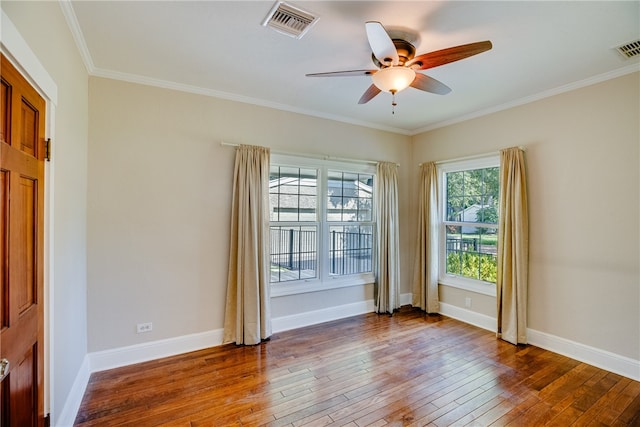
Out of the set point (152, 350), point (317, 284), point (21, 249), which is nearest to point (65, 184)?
point (21, 249)

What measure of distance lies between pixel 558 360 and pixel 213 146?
13.6 ft

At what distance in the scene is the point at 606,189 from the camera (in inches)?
113

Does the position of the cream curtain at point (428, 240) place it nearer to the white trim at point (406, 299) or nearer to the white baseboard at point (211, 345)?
the white trim at point (406, 299)

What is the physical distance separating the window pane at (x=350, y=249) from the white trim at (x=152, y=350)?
1720 millimetres

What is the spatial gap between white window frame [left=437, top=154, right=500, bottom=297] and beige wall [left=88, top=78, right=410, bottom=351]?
2370 mm

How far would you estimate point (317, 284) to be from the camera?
160 inches

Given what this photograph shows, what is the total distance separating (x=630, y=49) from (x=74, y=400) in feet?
16.2

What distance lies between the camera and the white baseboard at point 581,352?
273 centimetres

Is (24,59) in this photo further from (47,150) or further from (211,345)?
(211,345)

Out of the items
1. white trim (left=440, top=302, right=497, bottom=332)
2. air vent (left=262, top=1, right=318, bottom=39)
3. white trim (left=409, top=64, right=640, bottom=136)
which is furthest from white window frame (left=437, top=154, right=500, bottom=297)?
air vent (left=262, top=1, right=318, bottom=39)

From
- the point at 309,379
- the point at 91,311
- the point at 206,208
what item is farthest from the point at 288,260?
the point at 91,311

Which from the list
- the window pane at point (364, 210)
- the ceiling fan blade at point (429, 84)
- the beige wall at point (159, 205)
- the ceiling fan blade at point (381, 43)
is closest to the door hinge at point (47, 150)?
the beige wall at point (159, 205)

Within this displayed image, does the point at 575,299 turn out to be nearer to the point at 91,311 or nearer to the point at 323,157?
the point at 323,157

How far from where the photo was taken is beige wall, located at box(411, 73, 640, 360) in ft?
9.02
